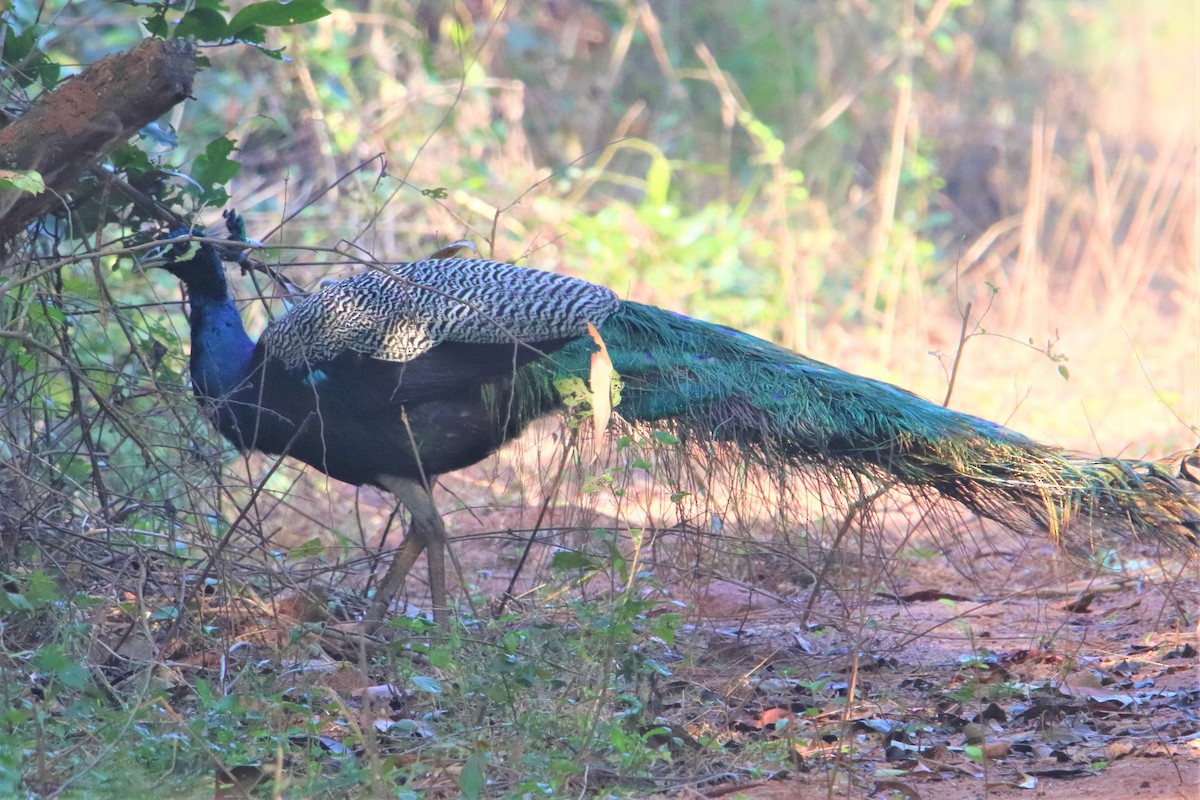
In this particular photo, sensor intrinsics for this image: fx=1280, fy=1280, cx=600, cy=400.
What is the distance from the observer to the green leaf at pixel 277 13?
11.4 ft

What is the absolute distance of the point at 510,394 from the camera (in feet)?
13.0

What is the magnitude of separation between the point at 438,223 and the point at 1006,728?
16.4ft

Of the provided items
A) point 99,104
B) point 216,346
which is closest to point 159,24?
point 99,104

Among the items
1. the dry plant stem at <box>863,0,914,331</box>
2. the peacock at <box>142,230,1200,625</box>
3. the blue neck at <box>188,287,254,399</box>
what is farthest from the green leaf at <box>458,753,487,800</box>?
the dry plant stem at <box>863,0,914,331</box>

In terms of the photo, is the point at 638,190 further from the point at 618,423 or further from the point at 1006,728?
the point at 1006,728

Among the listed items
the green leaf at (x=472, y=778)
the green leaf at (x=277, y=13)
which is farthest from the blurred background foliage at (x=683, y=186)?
the green leaf at (x=472, y=778)

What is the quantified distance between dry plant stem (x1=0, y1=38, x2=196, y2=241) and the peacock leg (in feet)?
4.63

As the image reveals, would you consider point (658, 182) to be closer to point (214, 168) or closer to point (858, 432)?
point (214, 168)

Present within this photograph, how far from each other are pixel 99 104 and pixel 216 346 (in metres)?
1.10

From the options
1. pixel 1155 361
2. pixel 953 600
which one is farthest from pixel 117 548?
pixel 1155 361

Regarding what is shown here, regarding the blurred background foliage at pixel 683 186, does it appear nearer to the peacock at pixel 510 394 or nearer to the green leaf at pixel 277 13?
the green leaf at pixel 277 13

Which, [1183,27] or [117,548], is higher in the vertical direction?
[1183,27]

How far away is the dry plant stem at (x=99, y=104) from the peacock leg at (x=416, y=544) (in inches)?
55.6

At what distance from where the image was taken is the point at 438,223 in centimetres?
752
